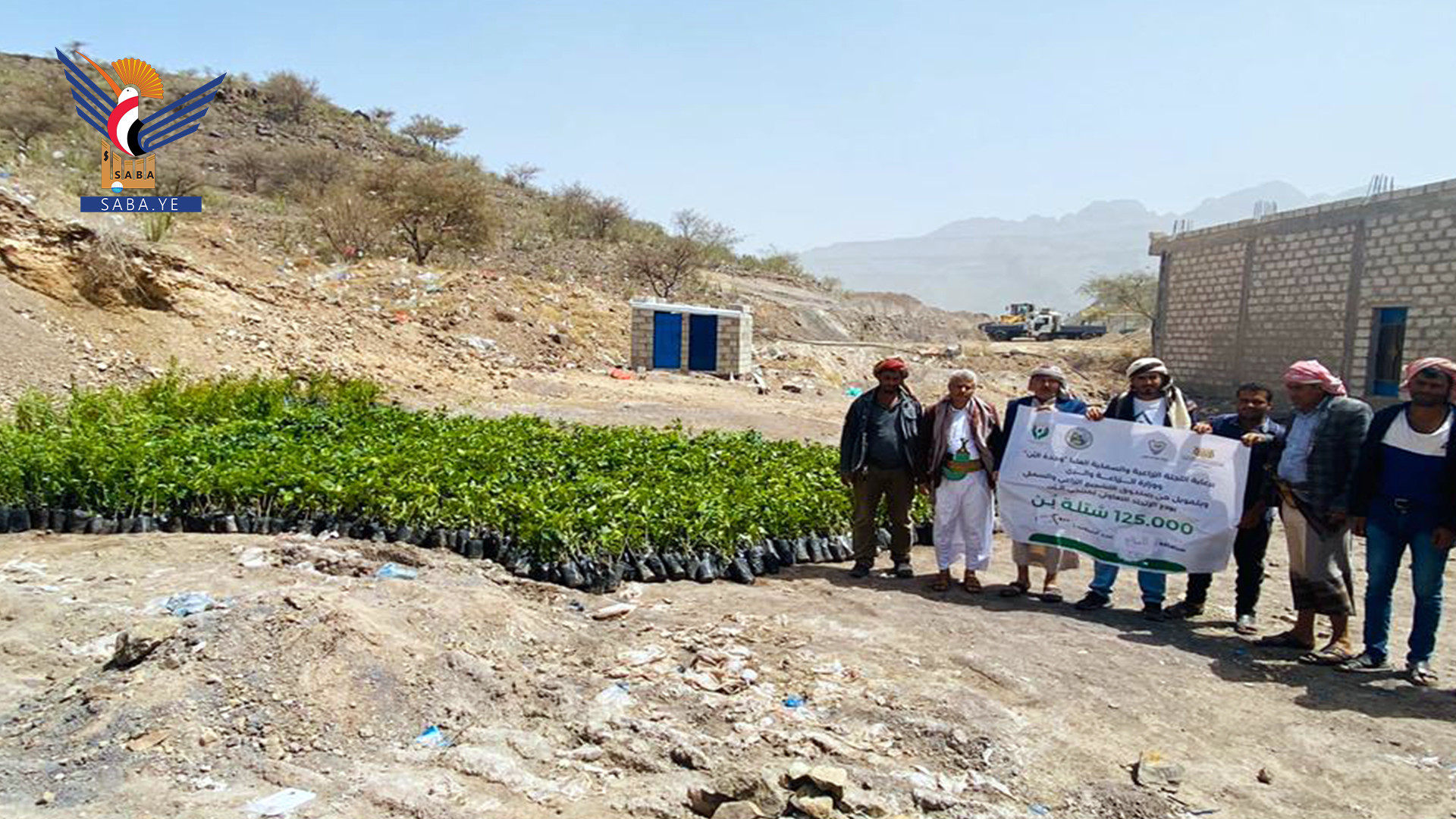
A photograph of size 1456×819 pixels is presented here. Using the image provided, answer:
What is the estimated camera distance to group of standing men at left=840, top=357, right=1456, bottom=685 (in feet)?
13.8

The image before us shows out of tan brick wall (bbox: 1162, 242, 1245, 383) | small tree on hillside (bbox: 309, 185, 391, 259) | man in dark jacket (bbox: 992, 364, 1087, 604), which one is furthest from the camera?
small tree on hillside (bbox: 309, 185, 391, 259)

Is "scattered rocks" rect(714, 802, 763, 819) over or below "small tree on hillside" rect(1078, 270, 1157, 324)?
below

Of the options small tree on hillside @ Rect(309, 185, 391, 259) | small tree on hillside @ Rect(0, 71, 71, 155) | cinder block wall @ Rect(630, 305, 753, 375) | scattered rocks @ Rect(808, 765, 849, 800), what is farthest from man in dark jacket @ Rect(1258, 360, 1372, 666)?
small tree on hillside @ Rect(0, 71, 71, 155)

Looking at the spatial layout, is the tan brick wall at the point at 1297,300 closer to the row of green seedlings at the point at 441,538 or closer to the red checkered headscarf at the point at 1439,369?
the red checkered headscarf at the point at 1439,369

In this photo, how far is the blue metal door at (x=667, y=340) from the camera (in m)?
19.5

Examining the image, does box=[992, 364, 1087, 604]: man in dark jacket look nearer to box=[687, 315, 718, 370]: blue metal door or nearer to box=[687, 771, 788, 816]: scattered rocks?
box=[687, 771, 788, 816]: scattered rocks

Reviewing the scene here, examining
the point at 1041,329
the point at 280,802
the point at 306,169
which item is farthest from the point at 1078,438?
the point at 1041,329

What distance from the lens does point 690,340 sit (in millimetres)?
19703

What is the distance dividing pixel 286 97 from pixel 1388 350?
4314cm

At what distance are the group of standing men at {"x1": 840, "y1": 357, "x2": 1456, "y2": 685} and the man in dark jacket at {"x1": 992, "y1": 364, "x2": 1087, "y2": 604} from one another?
1cm

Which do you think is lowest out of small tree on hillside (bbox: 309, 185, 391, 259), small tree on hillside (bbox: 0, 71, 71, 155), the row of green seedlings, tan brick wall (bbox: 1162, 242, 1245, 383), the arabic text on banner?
the row of green seedlings

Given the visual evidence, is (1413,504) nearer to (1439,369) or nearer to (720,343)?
(1439,369)

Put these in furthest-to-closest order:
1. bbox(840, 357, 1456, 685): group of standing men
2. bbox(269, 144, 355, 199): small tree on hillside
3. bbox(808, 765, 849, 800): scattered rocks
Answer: bbox(269, 144, 355, 199): small tree on hillside → bbox(840, 357, 1456, 685): group of standing men → bbox(808, 765, 849, 800): scattered rocks

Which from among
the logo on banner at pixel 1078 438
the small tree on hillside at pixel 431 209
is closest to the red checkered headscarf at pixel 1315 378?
the logo on banner at pixel 1078 438
